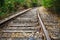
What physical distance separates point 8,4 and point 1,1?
2.75m

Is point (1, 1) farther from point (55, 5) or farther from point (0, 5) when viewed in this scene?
point (55, 5)

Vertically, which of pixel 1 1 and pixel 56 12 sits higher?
pixel 1 1

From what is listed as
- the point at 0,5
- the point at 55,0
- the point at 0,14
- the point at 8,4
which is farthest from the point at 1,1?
the point at 55,0

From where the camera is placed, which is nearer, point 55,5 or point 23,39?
point 23,39

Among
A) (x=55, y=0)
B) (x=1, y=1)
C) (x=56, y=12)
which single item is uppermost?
(x=1, y=1)

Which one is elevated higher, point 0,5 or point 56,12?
point 0,5

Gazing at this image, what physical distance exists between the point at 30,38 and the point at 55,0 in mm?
9148

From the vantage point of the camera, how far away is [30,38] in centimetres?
464

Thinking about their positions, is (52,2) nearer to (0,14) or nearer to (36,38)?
(0,14)

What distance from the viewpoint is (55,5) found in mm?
13375

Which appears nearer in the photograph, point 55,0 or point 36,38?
point 36,38

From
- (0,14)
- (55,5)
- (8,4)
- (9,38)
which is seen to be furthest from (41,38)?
(55,5)

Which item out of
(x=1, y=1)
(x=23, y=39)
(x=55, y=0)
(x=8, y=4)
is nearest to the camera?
(x=23, y=39)

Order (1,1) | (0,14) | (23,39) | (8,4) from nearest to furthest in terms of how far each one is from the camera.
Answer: (23,39) → (0,14) → (1,1) → (8,4)
